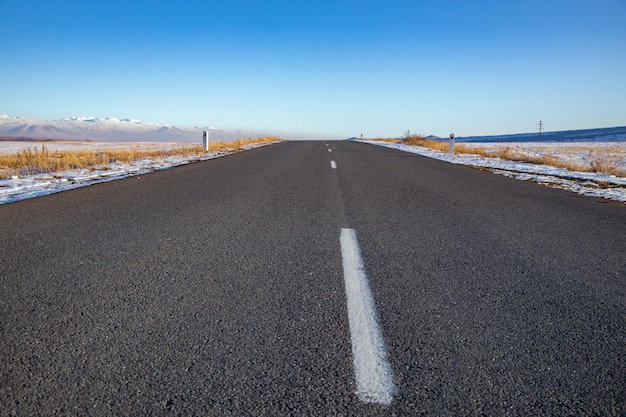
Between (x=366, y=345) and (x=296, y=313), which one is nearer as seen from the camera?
(x=366, y=345)

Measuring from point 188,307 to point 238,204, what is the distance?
11.2ft

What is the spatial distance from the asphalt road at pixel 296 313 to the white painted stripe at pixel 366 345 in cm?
4

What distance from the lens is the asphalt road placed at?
1.68 metres

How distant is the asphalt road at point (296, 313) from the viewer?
1.68 m

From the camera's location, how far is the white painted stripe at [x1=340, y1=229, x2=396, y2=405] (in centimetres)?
169

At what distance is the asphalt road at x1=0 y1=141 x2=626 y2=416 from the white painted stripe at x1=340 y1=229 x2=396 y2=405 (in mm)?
41

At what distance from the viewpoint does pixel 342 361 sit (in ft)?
6.24

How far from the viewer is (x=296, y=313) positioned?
94.4 inches

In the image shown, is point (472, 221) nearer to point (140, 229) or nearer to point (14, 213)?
point (140, 229)

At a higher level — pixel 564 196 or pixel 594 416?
pixel 564 196

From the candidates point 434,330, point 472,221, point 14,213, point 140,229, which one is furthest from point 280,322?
point 14,213

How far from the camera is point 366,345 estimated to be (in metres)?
2.03

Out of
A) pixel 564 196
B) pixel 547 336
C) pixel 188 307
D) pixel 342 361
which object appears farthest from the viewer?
pixel 564 196

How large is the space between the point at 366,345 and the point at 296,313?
0.54m
